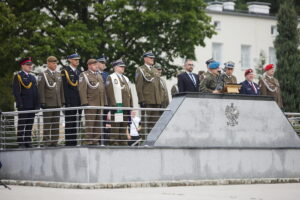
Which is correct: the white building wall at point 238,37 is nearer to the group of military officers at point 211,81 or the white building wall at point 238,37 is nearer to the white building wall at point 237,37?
the white building wall at point 237,37

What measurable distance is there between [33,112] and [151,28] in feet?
65.4

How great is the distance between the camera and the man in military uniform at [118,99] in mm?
17672

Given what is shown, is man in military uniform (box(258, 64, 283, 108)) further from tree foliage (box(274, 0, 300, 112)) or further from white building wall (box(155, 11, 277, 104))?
white building wall (box(155, 11, 277, 104))

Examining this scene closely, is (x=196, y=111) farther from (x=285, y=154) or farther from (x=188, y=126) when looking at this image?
(x=285, y=154)

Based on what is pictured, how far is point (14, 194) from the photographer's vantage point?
14906 mm

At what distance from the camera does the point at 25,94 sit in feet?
60.8

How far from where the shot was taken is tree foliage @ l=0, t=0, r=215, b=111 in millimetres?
34375

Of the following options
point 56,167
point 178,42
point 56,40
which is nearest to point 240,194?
point 56,167

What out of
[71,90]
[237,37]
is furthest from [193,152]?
[237,37]

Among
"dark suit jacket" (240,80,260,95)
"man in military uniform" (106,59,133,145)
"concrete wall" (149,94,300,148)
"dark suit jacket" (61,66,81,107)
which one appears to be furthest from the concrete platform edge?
"dark suit jacket" (240,80,260,95)

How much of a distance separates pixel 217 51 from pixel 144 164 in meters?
39.1

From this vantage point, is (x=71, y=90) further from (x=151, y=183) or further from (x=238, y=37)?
(x=238, y=37)

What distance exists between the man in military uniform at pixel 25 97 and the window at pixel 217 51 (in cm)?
3722

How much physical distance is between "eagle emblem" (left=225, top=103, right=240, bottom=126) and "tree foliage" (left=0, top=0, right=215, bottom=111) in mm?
16457
